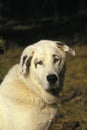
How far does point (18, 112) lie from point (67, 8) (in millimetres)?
37028

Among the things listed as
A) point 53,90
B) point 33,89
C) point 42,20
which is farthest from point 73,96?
point 42,20

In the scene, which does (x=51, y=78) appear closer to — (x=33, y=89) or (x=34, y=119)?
(x=33, y=89)

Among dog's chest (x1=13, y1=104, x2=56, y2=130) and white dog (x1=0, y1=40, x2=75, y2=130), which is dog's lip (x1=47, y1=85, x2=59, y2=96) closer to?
white dog (x1=0, y1=40, x2=75, y2=130)

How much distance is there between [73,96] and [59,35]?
17037 mm

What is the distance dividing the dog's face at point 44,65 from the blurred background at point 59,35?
2103 millimetres

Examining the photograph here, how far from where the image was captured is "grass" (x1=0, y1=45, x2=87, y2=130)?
977 centimetres

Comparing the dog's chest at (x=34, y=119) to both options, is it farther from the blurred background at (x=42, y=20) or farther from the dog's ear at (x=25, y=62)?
the blurred background at (x=42, y=20)

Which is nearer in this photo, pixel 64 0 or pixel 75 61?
pixel 75 61

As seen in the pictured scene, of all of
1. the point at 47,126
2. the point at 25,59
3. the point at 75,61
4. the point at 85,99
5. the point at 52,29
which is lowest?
the point at 52,29

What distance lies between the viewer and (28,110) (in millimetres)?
6391

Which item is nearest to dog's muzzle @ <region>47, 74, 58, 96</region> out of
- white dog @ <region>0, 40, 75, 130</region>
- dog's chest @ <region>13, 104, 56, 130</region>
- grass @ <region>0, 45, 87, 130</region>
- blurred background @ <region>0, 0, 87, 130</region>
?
white dog @ <region>0, 40, 75, 130</region>

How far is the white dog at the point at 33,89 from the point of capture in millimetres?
6316

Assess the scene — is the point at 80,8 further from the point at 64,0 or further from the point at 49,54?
the point at 49,54

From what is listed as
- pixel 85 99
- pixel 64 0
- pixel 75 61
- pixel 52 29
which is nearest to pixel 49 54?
pixel 85 99
